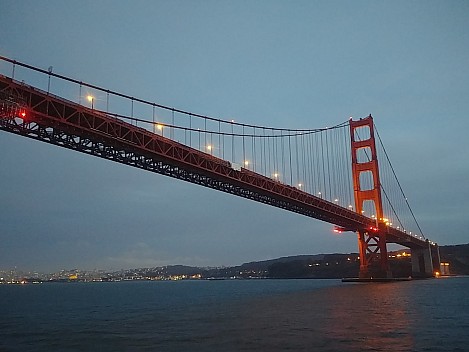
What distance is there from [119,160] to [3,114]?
29.9 feet

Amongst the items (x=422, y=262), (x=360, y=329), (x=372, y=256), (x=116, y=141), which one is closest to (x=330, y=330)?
(x=360, y=329)

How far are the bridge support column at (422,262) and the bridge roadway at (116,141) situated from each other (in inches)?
1862

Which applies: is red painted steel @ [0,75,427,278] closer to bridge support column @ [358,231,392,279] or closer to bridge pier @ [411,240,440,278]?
bridge support column @ [358,231,392,279]

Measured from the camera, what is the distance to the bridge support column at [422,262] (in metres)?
86.9

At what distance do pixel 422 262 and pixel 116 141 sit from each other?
74.6 meters

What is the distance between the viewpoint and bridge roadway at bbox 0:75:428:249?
24234 millimetres

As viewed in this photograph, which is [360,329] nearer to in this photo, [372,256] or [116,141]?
[116,141]

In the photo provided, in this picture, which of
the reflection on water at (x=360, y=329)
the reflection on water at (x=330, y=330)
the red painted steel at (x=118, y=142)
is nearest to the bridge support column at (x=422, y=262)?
the red painted steel at (x=118, y=142)

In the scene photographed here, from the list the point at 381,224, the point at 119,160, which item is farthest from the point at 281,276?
the point at 119,160

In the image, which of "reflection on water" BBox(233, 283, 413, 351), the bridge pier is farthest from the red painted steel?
the bridge pier

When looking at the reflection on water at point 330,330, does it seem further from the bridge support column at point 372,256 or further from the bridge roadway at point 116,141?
the bridge support column at point 372,256

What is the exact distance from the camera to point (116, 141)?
29547 mm

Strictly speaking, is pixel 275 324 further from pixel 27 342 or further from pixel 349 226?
pixel 349 226

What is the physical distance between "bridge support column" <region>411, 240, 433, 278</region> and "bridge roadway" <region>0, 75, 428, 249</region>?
155 ft
